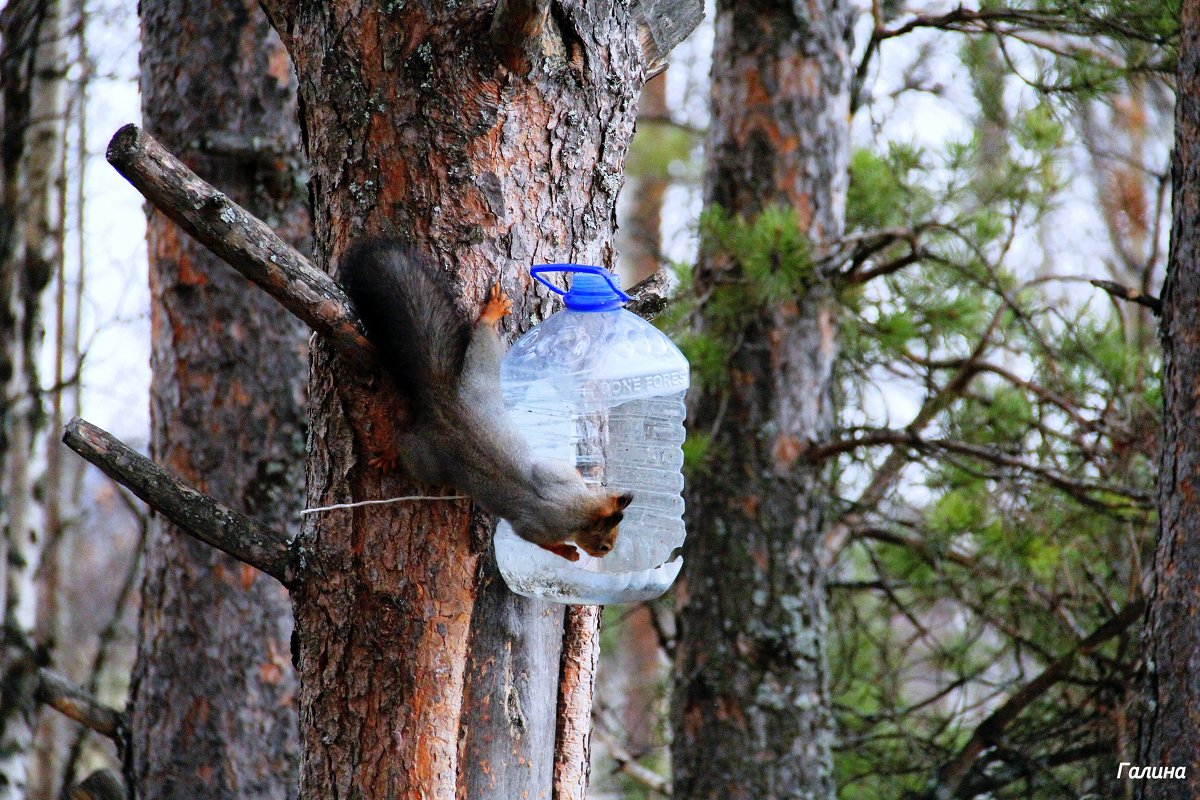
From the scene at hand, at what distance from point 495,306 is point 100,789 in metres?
2.33

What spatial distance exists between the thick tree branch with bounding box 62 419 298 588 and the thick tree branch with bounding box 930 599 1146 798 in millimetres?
2664

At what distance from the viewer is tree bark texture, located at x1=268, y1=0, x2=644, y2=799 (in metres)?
1.59

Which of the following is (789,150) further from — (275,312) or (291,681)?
(291,681)

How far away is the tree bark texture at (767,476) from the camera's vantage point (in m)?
3.84

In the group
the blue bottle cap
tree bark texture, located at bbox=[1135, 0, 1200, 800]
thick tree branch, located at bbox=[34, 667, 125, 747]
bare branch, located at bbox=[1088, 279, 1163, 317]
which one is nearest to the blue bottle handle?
the blue bottle cap

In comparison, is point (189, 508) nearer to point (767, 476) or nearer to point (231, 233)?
point (231, 233)

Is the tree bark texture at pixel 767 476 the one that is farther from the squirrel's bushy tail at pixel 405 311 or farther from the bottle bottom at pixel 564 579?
the squirrel's bushy tail at pixel 405 311

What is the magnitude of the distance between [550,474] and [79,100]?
17.5 feet

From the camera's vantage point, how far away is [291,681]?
360cm

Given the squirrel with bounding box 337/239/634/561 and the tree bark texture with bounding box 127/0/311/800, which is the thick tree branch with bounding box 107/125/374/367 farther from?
the tree bark texture with bounding box 127/0/311/800

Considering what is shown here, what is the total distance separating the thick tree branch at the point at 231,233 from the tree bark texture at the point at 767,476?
238cm

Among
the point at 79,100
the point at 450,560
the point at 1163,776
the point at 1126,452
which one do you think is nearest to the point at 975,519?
the point at 1126,452

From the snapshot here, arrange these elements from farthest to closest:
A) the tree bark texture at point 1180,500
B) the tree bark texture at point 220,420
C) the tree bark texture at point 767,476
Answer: the tree bark texture at point 767,476 < the tree bark texture at point 220,420 < the tree bark texture at point 1180,500

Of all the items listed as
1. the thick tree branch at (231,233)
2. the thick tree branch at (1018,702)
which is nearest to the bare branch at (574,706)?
the thick tree branch at (231,233)
